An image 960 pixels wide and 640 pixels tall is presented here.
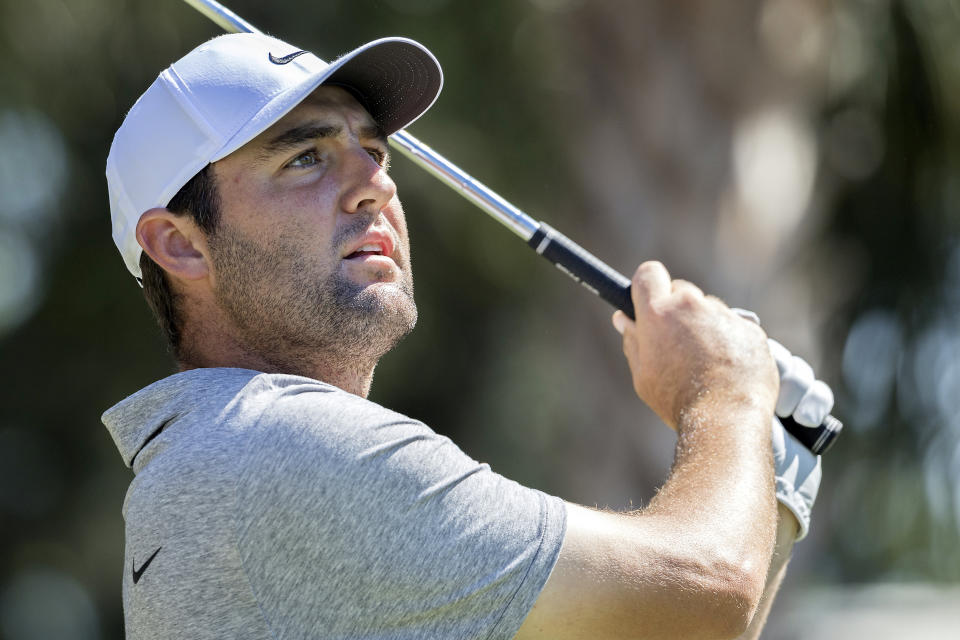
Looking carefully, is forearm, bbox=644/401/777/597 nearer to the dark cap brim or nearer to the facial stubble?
the facial stubble

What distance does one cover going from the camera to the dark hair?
2.24m

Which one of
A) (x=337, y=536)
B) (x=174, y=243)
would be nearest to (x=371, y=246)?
(x=174, y=243)

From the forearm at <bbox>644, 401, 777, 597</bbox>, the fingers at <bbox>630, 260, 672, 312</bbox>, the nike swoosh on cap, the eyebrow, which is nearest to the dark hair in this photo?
the eyebrow

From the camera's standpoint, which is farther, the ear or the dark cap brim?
the dark cap brim

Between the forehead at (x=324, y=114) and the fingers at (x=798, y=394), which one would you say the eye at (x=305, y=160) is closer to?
the forehead at (x=324, y=114)

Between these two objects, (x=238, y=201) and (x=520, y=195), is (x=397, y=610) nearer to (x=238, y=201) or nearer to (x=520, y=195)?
(x=238, y=201)

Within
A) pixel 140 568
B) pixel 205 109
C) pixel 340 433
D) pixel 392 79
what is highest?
pixel 392 79

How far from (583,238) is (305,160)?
120 inches

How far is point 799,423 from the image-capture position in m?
2.48

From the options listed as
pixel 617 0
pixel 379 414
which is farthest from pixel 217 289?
pixel 617 0

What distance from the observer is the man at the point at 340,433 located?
67.2 inches

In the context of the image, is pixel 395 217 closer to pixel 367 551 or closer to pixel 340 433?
pixel 340 433

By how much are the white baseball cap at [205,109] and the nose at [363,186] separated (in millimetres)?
169

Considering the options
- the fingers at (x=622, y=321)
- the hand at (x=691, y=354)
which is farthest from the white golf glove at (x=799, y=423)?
the fingers at (x=622, y=321)
